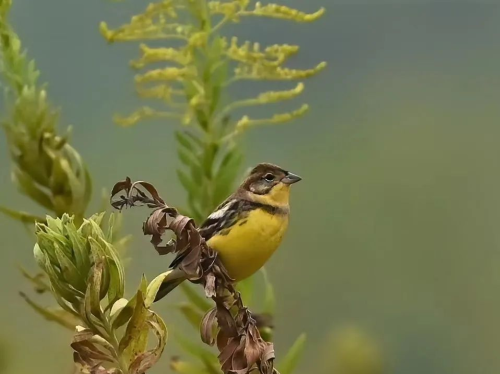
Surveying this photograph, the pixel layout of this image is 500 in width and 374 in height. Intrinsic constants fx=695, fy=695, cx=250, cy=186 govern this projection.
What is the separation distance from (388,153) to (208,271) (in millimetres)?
864

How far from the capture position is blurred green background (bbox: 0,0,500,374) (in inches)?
44.8

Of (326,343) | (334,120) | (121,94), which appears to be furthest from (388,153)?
(121,94)

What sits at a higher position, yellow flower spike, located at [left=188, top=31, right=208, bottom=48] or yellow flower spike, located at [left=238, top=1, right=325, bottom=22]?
yellow flower spike, located at [left=238, top=1, right=325, bottom=22]

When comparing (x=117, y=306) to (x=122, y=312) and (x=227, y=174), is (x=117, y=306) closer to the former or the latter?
(x=122, y=312)

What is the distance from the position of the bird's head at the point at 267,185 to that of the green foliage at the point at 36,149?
140 mm

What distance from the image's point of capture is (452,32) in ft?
3.83

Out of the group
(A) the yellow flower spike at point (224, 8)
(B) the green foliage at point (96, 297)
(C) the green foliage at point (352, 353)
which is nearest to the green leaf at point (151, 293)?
(B) the green foliage at point (96, 297)

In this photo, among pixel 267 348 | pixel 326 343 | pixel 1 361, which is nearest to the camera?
pixel 267 348

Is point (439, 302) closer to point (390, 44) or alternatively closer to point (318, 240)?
point (318, 240)

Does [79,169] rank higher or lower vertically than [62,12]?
lower

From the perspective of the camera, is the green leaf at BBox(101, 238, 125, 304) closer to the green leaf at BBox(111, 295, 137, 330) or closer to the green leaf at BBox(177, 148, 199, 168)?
the green leaf at BBox(111, 295, 137, 330)

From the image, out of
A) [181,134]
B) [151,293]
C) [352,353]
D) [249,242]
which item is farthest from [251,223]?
[352,353]

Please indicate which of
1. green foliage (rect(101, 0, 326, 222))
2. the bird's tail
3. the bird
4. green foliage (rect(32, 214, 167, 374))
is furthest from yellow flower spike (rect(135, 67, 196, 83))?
green foliage (rect(32, 214, 167, 374))

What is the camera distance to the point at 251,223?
0.58m
